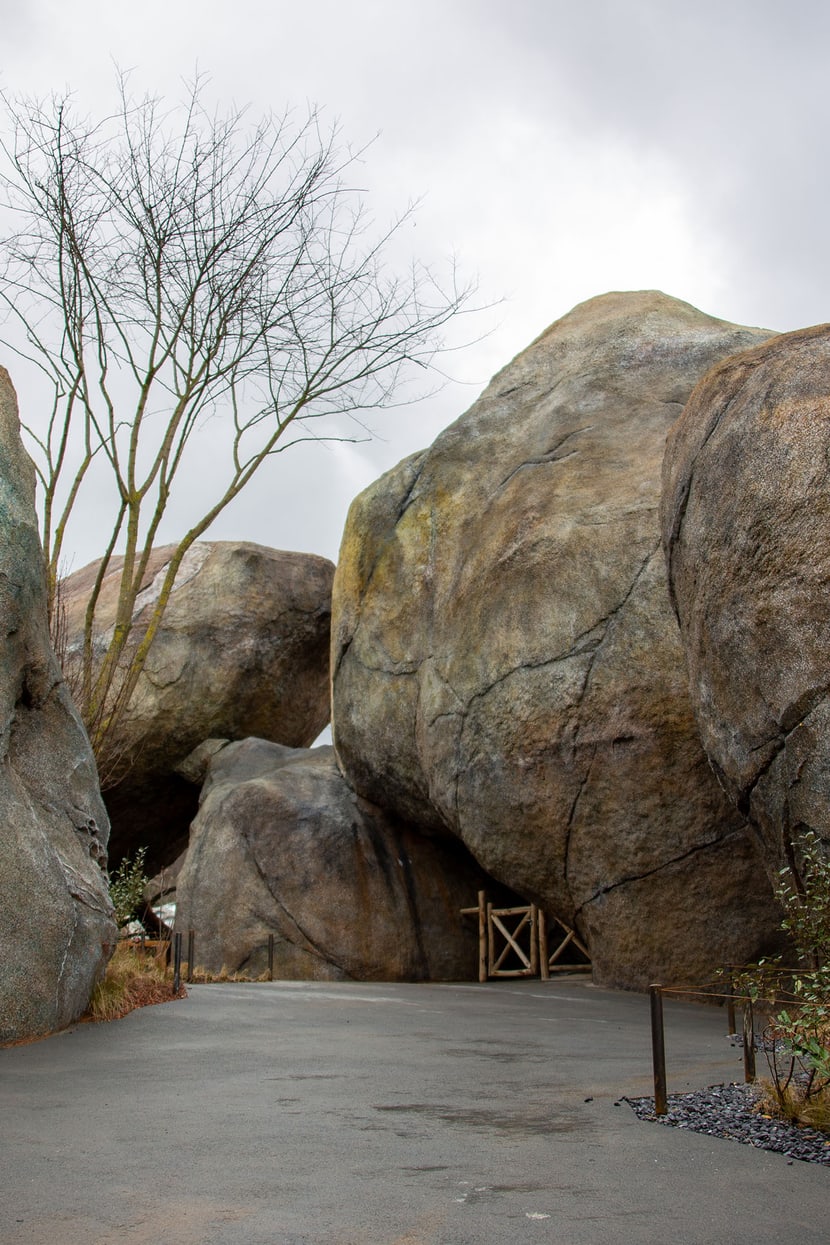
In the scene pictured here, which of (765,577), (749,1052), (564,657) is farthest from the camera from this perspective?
(564,657)

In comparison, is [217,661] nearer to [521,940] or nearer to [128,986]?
[521,940]

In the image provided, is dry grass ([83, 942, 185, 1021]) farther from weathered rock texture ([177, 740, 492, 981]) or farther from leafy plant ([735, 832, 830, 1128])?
weathered rock texture ([177, 740, 492, 981])

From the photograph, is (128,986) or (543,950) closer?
(128,986)

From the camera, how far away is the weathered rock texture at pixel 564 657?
39.1ft

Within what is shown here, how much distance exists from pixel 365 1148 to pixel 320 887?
41.7 ft

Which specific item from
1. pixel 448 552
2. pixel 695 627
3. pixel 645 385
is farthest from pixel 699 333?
pixel 695 627

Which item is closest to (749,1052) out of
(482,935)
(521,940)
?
(482,935)

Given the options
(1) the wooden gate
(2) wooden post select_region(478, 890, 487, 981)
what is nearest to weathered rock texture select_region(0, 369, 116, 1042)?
(1) the wooden gate

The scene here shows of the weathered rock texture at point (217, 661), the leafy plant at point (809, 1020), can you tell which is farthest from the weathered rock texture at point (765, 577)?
the weathered rock texture at point (217, 661)

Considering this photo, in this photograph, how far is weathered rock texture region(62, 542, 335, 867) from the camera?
21.4 meters

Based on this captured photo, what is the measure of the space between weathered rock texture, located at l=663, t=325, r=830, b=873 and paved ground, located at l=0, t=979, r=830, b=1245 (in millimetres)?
1882

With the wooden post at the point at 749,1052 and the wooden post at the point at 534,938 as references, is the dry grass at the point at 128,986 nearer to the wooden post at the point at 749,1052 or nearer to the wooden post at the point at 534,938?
the wooden post at the point at 749,1052

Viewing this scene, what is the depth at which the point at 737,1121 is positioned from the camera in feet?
16.0

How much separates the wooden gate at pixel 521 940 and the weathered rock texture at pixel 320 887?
1.78ft
